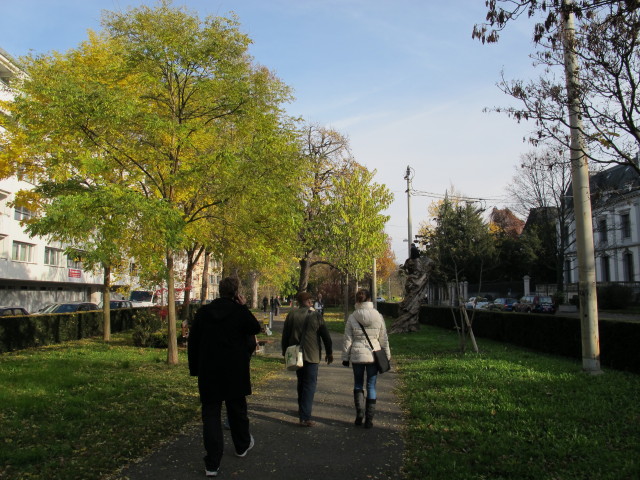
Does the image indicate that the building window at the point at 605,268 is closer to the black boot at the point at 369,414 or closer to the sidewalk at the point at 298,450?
the sidewalk at the point at 298,450

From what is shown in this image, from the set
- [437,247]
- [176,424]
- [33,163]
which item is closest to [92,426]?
[176,424]

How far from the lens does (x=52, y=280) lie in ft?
131

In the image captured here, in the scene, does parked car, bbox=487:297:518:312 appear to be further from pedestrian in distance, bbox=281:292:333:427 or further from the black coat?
the black coat

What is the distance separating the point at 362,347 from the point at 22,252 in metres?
36.8

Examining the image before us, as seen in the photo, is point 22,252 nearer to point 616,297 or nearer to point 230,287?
point 230,287

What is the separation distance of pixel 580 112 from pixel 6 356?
1411 centimetres

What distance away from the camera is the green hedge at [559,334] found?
32.4 feet

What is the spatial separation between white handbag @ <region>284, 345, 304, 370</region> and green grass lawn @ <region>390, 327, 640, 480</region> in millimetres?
→ 1558

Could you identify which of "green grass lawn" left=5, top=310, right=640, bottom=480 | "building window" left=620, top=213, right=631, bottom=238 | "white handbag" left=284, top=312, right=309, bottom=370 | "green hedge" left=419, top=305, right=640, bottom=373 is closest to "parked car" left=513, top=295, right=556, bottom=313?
"building window" left=620, top=213, right=631, bottom=238

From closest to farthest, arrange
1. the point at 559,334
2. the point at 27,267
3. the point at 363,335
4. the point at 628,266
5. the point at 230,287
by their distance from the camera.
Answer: the point at 230,287, the point at 363,335, the point at 559,334, the point at 27,267, the point at 628,266

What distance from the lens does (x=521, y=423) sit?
6.04 metres

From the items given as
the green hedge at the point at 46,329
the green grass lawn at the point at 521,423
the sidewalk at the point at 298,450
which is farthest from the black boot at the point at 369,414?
the green hedge at the point at 46,329

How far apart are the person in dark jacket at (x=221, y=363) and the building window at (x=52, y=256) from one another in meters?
39.6

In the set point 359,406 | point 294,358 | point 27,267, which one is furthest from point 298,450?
point 27,267
